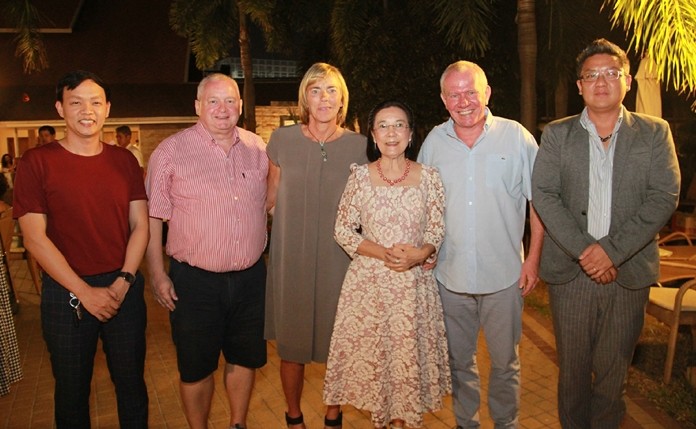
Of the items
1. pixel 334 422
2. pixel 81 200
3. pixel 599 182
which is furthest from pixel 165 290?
pixel 599 182

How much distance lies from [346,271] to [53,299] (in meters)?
1.70

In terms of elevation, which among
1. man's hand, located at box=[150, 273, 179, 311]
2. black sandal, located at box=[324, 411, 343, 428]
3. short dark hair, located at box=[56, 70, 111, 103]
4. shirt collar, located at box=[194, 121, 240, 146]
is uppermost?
short dark hair, located at box=[56, 70, 111, 103]

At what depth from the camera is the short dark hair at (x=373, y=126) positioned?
3.61m

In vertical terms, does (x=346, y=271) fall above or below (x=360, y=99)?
below

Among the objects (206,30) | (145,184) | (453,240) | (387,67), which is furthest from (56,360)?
(206,30)

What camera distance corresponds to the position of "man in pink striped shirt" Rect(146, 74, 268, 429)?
143 inches

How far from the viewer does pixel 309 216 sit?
3844mm

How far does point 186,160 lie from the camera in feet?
11.9

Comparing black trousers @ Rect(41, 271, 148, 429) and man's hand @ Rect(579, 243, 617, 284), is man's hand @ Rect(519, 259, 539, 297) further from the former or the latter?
black trousers @ Rect(41, 271, 148, 429)

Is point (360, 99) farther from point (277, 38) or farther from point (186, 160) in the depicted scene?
point (186, 160)

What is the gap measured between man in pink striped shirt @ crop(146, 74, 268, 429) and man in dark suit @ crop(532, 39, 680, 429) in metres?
1.78

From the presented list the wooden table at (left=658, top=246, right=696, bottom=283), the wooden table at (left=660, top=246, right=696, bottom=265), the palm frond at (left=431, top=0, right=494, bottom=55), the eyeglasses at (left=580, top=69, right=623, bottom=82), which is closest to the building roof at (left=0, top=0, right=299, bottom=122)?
the palm frond at (left=431, top=0, right=494, bottom=55)

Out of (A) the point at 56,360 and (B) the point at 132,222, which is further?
(B) the point at 132,222

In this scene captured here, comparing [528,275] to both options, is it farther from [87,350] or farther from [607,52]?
[87,350]
